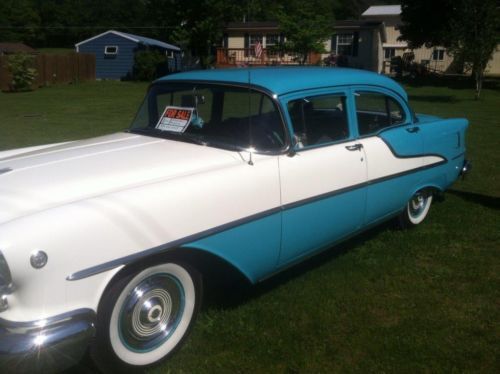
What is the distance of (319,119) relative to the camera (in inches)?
150

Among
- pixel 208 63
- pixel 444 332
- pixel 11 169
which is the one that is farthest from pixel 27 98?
pixel 444 332

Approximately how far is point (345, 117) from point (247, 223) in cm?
142

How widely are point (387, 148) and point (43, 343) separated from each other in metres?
3.01

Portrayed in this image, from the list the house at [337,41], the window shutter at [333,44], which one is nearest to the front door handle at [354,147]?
the house at [337,41]

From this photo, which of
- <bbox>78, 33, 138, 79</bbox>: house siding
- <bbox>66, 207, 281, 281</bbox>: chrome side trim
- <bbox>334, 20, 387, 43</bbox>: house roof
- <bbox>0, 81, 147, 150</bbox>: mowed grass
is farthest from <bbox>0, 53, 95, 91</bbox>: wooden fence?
<bbox>66, 207, 281, 281</bbox>: chrome side trim

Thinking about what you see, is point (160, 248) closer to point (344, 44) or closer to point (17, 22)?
point (344, 44)

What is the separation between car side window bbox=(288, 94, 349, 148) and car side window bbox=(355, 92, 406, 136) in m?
0.27

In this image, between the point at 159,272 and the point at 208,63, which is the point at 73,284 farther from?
the point at 208,63

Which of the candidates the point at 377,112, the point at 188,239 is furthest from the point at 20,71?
the point at 188,239

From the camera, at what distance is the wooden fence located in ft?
76.3

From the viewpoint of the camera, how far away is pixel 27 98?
1994cm

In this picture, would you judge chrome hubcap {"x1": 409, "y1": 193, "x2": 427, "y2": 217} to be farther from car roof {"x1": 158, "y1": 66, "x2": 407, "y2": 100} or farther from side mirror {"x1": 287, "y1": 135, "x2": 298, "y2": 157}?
side mirror {"x1": 287, "y1": 135, "x2": 298, "y2": 157}

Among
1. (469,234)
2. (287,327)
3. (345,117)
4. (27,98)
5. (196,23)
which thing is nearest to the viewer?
(287,327)

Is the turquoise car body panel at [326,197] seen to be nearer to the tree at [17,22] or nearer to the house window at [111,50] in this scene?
the house window at [111,50]
